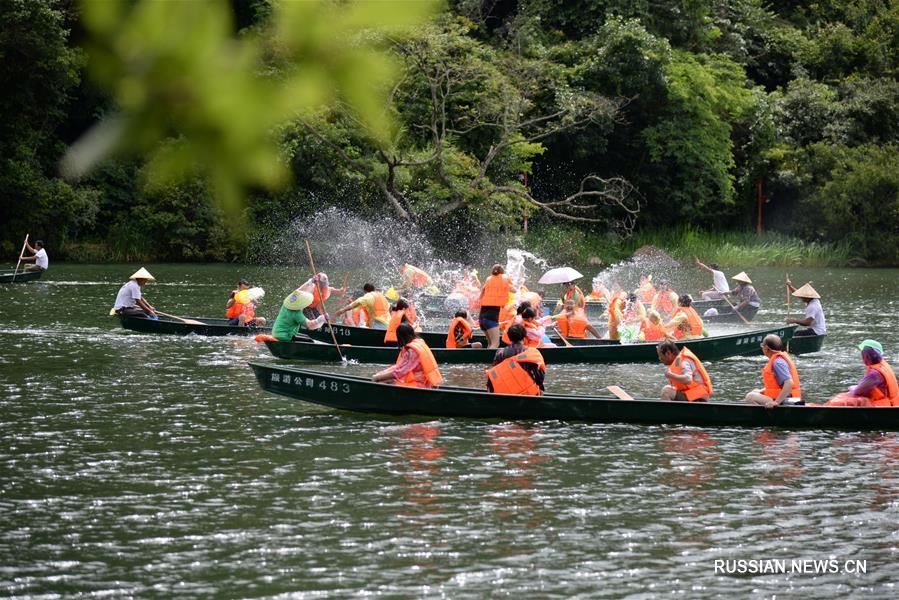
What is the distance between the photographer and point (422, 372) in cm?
1501

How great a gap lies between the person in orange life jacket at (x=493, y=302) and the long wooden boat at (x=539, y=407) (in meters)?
6.01

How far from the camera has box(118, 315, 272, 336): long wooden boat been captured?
2439 cm

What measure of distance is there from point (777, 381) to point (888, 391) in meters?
1.28

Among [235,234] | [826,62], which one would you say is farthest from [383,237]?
[235,234]

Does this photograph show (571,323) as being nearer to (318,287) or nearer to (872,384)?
(318,287)

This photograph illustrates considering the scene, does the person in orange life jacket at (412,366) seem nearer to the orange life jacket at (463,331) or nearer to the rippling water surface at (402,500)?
the rippling water surface at (402,500)

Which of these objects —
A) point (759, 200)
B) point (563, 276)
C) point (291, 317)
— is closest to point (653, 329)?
point (563, 276)

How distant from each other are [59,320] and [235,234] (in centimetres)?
2419

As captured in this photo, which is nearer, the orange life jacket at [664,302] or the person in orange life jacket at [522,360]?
the person in orange life jacket at [522,360]

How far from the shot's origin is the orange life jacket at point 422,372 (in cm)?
1487

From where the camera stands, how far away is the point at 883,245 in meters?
50.4

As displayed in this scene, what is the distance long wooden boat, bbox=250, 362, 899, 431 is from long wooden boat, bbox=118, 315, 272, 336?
938 cm

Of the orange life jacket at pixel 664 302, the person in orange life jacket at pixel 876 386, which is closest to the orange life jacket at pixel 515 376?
the person in orange life jacket at pixel 876 386

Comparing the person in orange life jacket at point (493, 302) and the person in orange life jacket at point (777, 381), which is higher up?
the person in orange life jacket at point (493, 302)
